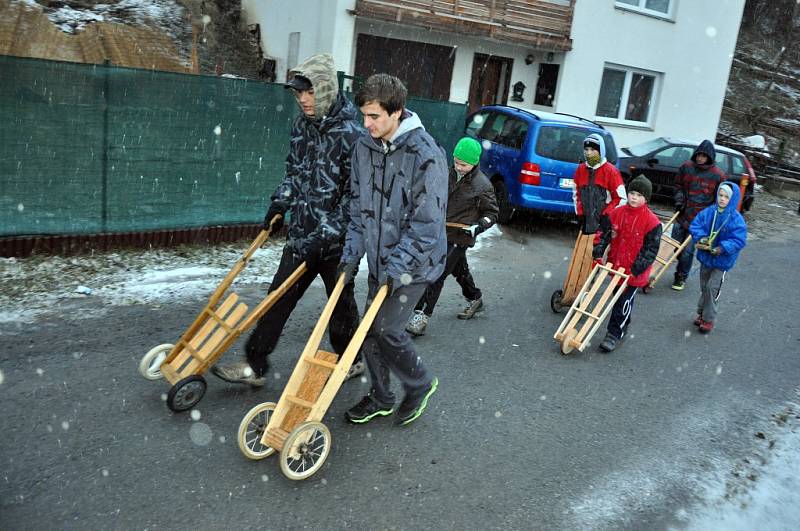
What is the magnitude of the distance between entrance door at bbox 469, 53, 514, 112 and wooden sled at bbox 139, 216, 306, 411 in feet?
48.3

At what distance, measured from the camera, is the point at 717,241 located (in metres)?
6.98

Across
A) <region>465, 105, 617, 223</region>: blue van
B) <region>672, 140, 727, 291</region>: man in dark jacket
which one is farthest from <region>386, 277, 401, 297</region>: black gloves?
<region>465, 105, 617, 223</region>: blue van

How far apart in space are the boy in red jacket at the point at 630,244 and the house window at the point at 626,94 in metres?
14.0

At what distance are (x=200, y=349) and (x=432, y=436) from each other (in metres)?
1.58

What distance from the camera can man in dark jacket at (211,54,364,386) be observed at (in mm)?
4117

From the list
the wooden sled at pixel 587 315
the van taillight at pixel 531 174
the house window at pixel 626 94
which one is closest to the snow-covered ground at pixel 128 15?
the van taillight at pixel 531 174

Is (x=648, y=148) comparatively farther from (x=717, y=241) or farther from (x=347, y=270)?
(x=347, y=270)

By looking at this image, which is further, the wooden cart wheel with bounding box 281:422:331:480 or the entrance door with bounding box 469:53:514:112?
the entrance door with bounding box 469:53:514:112

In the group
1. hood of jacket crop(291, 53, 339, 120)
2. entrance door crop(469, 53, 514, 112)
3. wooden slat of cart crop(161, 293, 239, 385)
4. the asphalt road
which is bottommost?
the asphalt road

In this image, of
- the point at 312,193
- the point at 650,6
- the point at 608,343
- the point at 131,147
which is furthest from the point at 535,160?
the point at 650,6

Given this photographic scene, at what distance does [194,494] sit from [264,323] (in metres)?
1.29

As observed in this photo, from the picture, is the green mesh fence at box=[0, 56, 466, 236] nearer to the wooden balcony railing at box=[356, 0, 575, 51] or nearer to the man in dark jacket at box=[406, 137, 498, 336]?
the man in dark jacket at box=[406, 137, 498, 336]

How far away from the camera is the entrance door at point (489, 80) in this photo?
715 inches

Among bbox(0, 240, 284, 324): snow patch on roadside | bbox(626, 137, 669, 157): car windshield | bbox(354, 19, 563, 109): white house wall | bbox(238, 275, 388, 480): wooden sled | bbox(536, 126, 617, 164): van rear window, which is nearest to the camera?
bbox(238, 275, 388, 480): wooden sled
